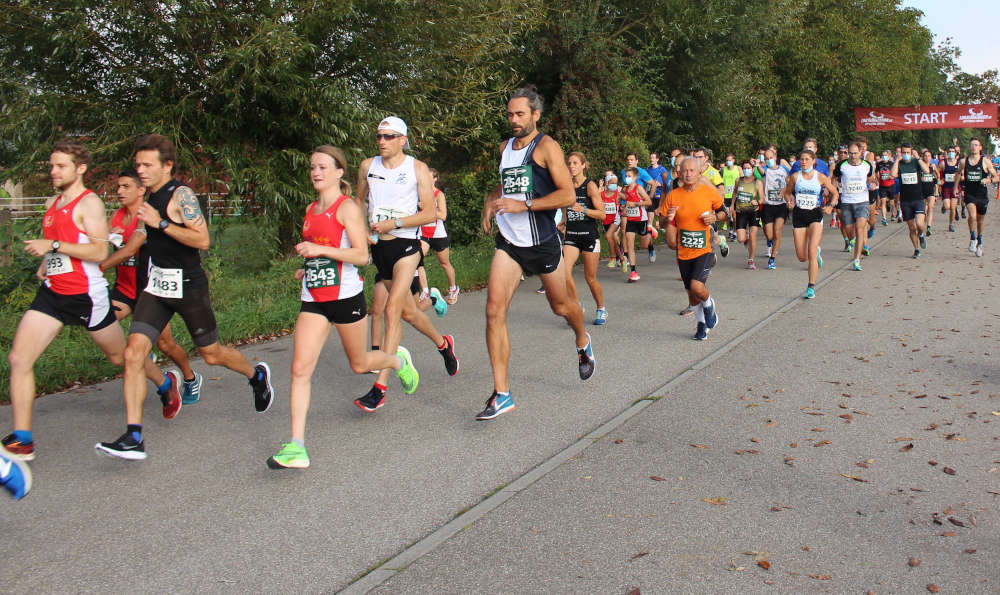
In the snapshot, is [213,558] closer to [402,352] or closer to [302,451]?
[302,451]

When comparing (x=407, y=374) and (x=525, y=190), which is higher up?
(x=525, y=190)

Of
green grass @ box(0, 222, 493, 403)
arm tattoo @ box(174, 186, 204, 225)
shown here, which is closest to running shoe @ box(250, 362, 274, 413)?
arm tattoo @ box(174, 186, 204, 225)

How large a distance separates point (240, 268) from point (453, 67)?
5.12 m

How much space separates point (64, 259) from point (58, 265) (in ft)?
0.16

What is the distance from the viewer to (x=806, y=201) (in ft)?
39.8

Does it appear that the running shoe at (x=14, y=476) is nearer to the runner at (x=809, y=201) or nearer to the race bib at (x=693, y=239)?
the race bib at (x=693, y=239)

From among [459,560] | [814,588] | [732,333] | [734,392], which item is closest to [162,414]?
[459,560]

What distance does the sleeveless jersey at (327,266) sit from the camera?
524cm

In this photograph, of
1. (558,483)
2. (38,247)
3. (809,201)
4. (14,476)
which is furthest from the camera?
(809,201)

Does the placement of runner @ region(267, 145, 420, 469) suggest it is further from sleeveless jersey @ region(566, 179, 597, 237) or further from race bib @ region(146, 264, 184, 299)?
sleeveless jersey @ region(566, 179, 597, 237)

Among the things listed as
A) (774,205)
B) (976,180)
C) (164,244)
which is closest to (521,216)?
(164,244)

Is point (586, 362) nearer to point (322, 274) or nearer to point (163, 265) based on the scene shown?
point (322, 274)

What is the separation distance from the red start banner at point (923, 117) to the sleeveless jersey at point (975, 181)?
27554 mm

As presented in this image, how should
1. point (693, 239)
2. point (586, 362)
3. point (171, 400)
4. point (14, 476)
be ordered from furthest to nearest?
point (693, 239)
point (586, 362)
point (171, 400)
point (14, 476)
